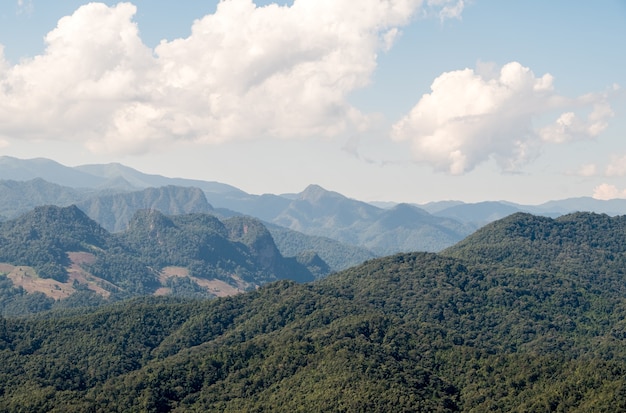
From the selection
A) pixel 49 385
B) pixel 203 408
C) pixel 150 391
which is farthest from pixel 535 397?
pixel 49 385

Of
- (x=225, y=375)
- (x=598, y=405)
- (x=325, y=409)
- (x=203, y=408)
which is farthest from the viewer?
(x=225, y=375)

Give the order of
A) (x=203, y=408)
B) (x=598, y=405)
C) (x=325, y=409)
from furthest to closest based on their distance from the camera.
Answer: (x=203, y=408) < (x=325, y=409) < (x=598, y=405)

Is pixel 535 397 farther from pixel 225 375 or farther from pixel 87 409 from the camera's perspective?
pixel 87 409

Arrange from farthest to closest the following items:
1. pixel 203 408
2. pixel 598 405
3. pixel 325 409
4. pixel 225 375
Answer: pixel 225 375 → pixel 203 408 → pixel 325 409 → pixel 598 405

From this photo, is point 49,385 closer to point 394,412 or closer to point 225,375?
point 225,375

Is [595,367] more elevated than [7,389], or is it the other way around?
[595,367]

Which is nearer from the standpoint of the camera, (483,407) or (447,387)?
(483,407)

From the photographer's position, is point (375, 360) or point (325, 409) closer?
point (325, 409)

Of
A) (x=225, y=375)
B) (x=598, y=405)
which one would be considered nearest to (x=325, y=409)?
(x=225, y=375)

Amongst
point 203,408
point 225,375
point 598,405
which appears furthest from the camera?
point 225,375
